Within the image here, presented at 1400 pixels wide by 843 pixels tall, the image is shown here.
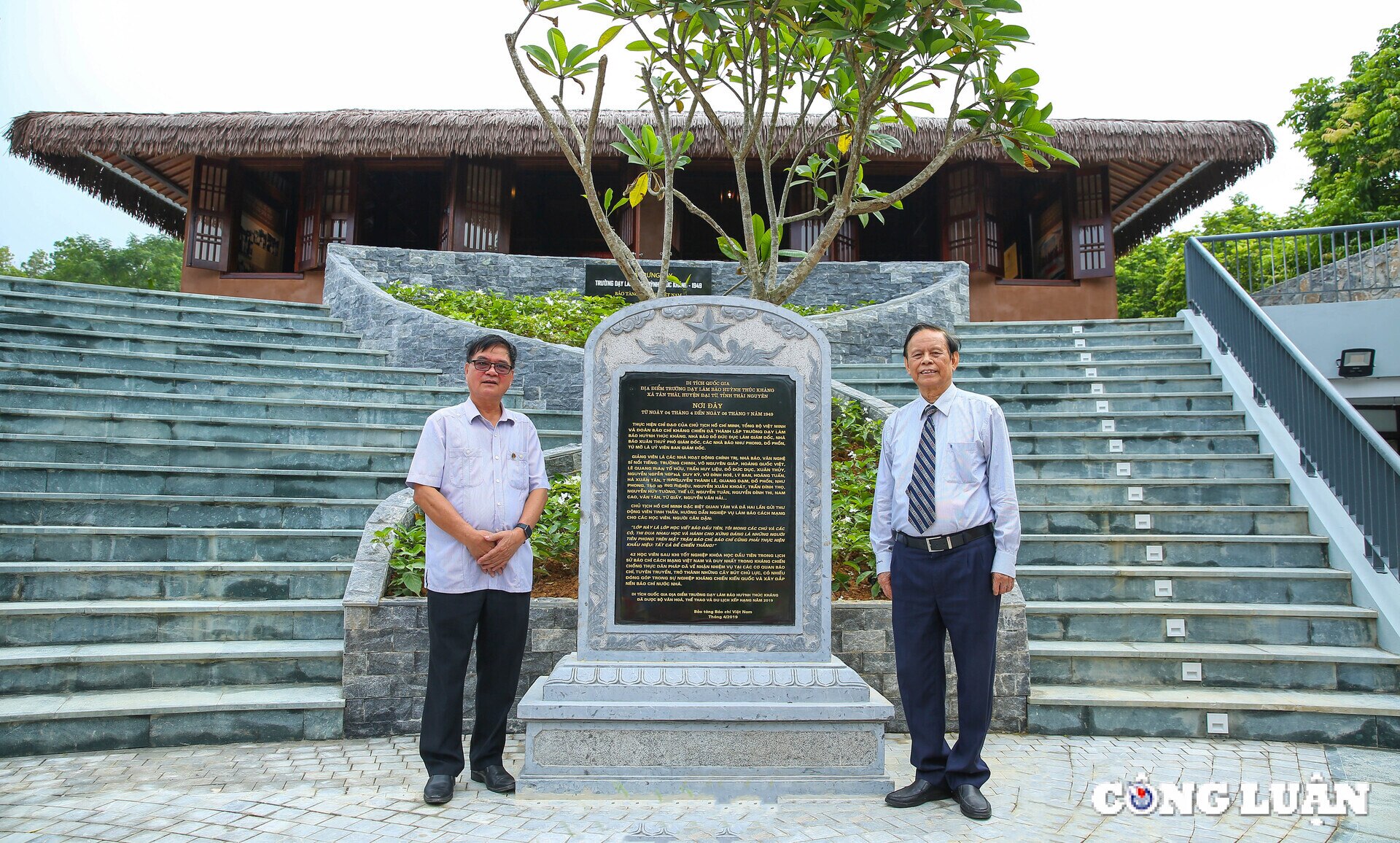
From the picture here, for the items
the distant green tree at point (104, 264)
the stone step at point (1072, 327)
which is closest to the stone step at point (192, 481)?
the stone step at point (1072, 327)

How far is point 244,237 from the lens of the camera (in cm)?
1416

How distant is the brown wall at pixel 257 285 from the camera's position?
12.9 metres

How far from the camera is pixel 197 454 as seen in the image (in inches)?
230

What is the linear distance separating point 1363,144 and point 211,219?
21.7 metres

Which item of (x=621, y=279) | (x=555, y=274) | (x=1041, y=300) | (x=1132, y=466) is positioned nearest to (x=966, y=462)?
(x=1132, y=466)

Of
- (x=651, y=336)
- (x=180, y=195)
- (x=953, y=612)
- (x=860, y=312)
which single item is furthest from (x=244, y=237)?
(x=953, y=612)

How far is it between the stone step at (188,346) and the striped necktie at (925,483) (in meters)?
6.26

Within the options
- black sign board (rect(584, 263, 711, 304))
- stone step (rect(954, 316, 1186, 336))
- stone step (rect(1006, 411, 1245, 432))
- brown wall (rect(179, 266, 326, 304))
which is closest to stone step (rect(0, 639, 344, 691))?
stone step (rect(1006, 411, 1245, 432))

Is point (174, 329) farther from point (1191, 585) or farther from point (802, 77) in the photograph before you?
point (1191, 585)

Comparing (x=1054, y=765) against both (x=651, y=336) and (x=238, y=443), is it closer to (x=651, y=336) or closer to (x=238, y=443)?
(x=651, y=336)

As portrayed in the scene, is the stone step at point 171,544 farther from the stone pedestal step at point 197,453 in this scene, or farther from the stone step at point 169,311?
the stone step at point 169,311

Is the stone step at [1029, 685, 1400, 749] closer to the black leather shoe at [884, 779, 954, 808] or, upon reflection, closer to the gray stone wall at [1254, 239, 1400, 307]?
the black leather shoe at [884, 779, 954, 808]

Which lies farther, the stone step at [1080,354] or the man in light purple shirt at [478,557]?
the stone step at [1080,354]

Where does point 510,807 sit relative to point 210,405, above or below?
below
